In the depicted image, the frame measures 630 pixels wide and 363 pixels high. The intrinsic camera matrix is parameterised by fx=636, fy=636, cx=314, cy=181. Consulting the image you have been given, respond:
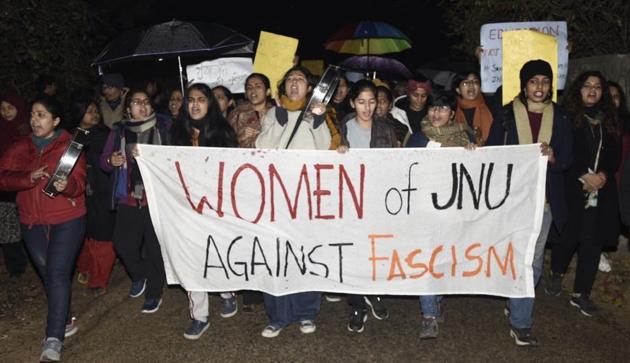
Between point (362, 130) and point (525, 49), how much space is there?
4.53 feet

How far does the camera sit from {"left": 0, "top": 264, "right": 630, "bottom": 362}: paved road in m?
4.22

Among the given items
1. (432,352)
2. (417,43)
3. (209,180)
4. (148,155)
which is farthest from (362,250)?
(417,43)

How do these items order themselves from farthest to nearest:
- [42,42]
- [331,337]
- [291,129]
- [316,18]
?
[316,18] → [42,42] → [331,337] → [291,129]

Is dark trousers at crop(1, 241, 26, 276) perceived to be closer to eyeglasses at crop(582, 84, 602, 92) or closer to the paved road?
the paved road

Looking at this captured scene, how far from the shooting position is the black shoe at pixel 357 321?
4.59 metres

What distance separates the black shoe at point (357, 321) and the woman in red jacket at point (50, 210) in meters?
1.96

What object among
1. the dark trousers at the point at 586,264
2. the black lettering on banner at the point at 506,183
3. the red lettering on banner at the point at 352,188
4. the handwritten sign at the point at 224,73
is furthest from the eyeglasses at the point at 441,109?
the handwritten sign at the point at 224,73

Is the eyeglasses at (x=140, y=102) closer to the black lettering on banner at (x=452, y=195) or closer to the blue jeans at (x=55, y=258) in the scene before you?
the blue jeans at (x=55, y=258)

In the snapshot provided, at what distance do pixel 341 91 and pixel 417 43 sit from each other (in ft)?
56.4

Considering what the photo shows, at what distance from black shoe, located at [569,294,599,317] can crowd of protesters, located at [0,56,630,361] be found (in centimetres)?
1

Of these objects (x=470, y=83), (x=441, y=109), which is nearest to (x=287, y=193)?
(x=441, y=109)

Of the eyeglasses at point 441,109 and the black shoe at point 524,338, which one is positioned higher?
the eyeglasses at point 441,109

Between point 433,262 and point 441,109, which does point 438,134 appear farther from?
point 433,262

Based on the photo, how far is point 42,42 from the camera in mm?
6973
